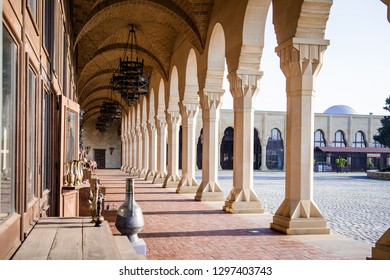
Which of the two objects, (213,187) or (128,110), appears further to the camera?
(128,110)

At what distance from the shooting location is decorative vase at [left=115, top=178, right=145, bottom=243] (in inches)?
227

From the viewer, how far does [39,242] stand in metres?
4.24

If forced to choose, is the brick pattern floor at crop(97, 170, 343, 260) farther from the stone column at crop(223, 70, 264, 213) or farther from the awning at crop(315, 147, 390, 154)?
the awning at crop(315, 147, 390, 154)

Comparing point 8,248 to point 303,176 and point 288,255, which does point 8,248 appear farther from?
point 303,176

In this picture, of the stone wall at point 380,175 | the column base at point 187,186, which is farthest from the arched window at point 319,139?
the column base at point 187,186

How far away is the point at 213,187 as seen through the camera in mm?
14539

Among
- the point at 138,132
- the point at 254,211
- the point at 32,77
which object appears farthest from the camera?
the point at 138,132

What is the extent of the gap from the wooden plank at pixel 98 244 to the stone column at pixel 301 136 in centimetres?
441

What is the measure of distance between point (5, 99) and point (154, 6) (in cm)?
1281

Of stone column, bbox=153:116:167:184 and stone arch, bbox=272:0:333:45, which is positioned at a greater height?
stone arch, bbox=272:0:333:45

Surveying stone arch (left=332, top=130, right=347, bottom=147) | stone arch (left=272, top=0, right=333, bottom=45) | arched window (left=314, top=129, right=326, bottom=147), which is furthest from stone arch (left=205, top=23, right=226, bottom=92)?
stone arch (left=332, top=130, right=347, bottom=147)

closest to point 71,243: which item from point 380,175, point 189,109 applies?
point 189,109

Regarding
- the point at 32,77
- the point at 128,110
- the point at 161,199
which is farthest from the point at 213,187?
the point at 128,110

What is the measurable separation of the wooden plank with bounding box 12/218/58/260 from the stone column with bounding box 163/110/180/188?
48.8 feet
